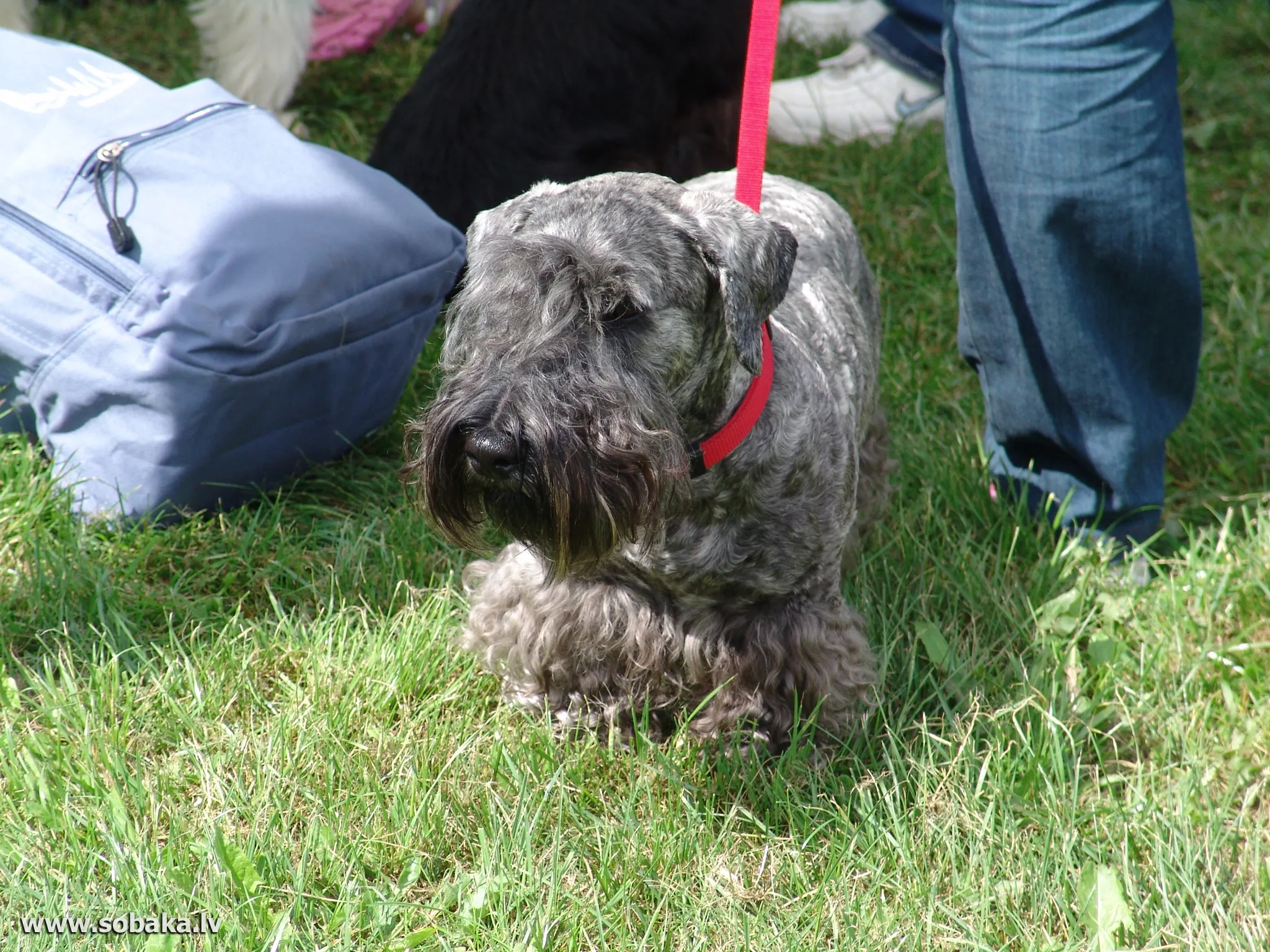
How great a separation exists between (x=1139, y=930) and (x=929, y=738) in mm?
578

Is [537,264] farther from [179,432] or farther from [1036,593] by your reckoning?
[1036,593]

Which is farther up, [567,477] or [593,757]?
[567,477]

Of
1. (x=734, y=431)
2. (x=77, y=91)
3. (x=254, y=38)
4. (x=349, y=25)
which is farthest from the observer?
(x=349, y=25)

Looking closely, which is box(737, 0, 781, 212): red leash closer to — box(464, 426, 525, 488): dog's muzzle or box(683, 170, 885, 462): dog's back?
box(683, 170, 885, 462): dog's back

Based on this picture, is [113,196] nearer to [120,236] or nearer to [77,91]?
[120,236]

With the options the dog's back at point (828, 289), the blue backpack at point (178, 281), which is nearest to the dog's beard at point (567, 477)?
the dog's back at point (828, 289)

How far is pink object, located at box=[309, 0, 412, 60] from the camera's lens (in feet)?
18.9

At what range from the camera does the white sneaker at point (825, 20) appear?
628 cm

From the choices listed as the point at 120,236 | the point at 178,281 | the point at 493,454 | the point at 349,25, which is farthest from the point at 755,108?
the point at 349,25

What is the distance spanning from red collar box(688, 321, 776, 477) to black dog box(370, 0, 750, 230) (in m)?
1.91

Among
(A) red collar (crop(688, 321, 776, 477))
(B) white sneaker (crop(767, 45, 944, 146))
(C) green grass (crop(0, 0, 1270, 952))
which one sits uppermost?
(A) red collar (crop(688, 321, 776, 477))

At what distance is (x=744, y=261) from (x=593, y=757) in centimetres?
113

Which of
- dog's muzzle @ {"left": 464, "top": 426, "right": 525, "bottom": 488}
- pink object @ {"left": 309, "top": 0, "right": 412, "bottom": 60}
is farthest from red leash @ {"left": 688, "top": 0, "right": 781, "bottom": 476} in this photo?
pink object @ {"left": 309, "top": 0, "right": 412, "bottom": 60}

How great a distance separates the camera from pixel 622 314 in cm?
215
